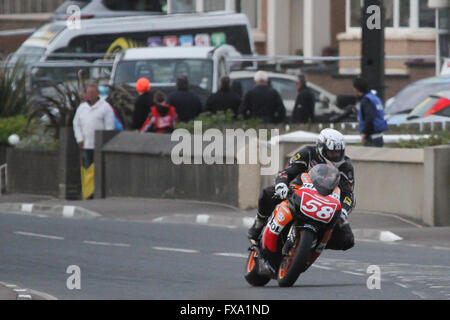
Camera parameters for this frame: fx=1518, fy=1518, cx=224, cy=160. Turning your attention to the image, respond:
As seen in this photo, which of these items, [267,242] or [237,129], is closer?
[267,242]

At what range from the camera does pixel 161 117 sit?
23.1 m

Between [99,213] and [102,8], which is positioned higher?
[102,8]

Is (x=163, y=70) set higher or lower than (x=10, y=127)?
higher

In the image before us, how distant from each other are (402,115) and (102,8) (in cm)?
1795

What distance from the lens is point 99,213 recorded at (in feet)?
71.3

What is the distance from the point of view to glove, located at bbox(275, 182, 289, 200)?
475 inches

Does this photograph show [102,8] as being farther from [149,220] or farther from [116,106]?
[149,220]

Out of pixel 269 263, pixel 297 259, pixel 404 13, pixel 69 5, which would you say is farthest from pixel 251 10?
pixel 297 259

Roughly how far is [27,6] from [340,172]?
139 ft

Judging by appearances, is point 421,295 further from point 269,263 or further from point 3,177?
point 3,177

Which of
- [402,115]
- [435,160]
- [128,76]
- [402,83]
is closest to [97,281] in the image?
[435,160]

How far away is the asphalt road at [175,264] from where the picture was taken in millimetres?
11953

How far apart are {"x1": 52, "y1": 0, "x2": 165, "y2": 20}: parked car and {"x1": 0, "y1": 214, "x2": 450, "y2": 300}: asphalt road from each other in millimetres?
20421

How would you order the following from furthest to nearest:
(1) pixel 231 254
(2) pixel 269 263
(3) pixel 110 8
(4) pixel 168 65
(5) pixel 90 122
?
(3) pixel 110 8 < (4) pixel 168 65 < (5) pixel 90 122 < (1) pixel 231 254 < (2) pixel 269 263
